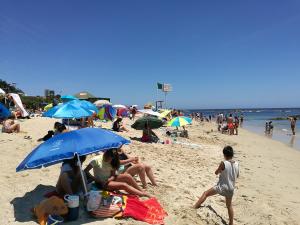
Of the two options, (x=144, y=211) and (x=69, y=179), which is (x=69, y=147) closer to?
(x=69, y=179)

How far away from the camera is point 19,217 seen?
5.32 m

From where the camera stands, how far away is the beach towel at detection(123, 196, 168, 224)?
5.50 meters

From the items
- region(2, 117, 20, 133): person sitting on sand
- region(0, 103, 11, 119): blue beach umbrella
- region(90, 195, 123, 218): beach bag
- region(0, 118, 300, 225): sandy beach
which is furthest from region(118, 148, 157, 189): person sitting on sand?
region(0, 103, 11, 119): blue beach umbrella

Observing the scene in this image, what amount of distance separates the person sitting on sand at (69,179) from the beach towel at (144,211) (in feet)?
3.24

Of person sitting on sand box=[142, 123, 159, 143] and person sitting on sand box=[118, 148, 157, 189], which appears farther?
person sitting on sand box=[142, 123, 159, 143]

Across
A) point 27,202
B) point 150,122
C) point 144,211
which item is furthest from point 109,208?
point 150,122

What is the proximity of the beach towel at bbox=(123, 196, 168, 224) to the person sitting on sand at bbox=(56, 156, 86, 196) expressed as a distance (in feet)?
3.24

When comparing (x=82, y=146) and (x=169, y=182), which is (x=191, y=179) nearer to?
(x=169, y=182)

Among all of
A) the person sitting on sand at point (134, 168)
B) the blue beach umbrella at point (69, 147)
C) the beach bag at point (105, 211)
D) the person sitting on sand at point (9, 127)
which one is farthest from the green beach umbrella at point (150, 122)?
the beach bag at point (105, 211)

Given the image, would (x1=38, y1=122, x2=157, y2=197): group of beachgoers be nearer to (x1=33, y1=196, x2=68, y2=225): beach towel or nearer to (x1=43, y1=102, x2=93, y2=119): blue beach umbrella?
(x1=33, y1=196, x2=68, y2=225): beach towel

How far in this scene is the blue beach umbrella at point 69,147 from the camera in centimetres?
493

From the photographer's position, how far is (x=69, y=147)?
201 inches

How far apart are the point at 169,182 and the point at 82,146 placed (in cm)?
355

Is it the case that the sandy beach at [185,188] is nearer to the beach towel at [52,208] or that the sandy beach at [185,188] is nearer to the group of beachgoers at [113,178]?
the beach towel at [52,208]
